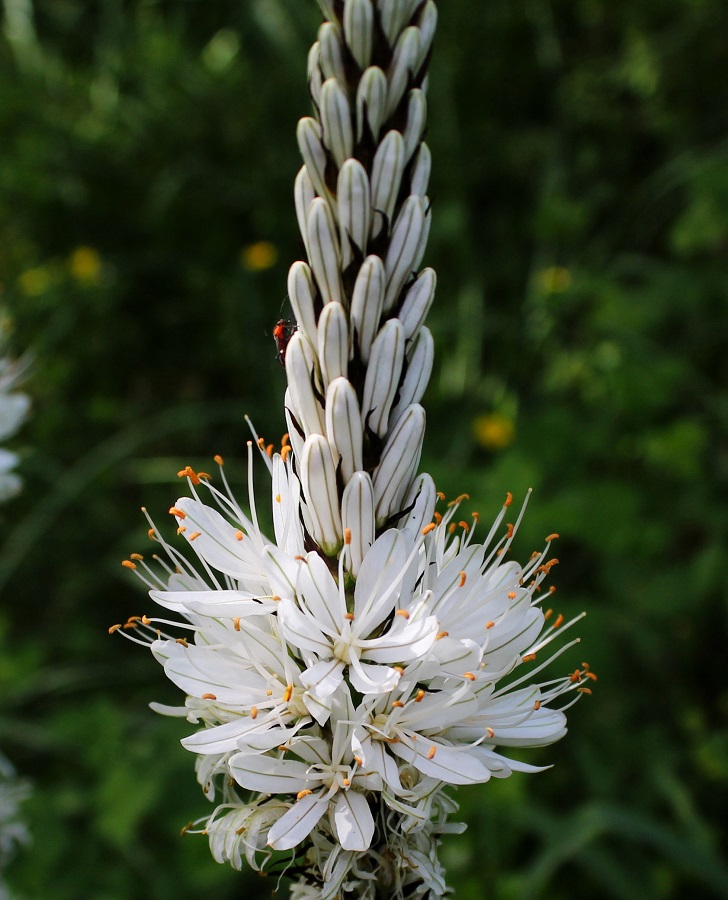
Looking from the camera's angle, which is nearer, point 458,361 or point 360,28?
point 360,28

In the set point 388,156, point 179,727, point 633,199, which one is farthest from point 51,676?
point 633,199

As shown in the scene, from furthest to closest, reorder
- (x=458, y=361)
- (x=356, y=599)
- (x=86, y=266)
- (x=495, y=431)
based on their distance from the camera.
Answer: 1. (x=86, y=266)
2. (x=458, y=361)
3. (x=495, y=431)
4. (x=356, y=599)

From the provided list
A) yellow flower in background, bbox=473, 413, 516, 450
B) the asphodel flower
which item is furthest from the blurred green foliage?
the asphodel flower

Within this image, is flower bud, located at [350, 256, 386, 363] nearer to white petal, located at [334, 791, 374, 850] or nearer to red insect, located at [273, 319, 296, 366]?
red insect, located at [273, 319, 296, 366]

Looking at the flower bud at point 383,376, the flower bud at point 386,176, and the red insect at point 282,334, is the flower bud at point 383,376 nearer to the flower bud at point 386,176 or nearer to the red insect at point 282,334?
the flower bud at point 386,176

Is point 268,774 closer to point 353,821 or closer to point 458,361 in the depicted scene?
point 353,821

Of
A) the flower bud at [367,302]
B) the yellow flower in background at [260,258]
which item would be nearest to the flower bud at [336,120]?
the flower bud at [367,302]

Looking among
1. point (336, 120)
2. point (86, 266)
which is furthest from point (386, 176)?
point (86, 266)
